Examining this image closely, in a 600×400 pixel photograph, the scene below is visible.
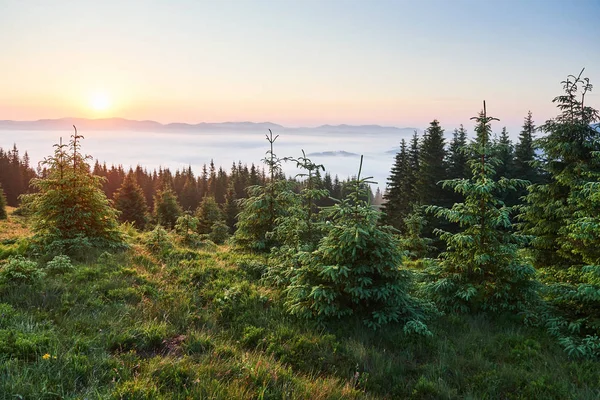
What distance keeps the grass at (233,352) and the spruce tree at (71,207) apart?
3257mm

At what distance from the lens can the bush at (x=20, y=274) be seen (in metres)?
7.75

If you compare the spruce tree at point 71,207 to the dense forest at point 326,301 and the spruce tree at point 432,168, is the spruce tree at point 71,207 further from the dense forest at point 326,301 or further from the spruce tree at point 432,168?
the spruce tree at point 432,168

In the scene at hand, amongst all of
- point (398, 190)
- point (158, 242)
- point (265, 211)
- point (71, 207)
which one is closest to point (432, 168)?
point (398, 190)

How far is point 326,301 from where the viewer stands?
7.30m

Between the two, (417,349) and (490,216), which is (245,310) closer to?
(417,349)

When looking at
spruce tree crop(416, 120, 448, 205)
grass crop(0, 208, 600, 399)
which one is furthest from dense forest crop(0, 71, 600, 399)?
spruce tree crop(416, 120, 448, 205)

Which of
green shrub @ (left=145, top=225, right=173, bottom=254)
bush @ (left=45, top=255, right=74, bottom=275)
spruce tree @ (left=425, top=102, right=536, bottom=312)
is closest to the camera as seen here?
spruce tree @ (left=425, top=102, right=536, bottom=312)

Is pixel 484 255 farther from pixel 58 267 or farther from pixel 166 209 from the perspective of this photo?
pixel 166 209

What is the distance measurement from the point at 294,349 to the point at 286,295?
2491mm

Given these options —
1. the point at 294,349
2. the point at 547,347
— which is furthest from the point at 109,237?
the point at 547,347

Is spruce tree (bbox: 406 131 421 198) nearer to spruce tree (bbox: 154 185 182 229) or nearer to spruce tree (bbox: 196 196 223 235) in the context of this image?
spruce tree (bbox: 196 196 223 235)

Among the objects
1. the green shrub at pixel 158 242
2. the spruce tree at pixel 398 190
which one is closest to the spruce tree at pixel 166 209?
the spruce tree at pixel 398 190

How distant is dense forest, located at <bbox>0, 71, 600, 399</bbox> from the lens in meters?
5.21

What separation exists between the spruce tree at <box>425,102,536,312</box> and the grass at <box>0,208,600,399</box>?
1.98ft
